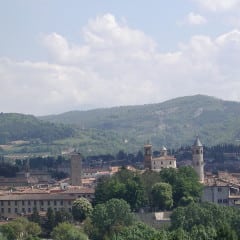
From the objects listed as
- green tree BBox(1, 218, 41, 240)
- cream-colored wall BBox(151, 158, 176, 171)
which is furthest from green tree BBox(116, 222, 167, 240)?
cream-colored wall BBox(151, 158, 176, 171)

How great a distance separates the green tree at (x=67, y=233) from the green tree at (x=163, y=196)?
1085 cm

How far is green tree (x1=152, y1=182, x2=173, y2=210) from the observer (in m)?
76.2

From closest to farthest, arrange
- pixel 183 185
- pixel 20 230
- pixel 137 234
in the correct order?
pixel 137 234 → pixel 20 230 → pixel 183 185

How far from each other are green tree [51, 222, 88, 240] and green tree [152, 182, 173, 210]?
10851mm

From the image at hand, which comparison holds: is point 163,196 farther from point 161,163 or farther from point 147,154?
point 161,163

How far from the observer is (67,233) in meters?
63.7

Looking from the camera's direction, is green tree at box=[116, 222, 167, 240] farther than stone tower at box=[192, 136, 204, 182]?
No

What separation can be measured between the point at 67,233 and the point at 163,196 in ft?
47.4

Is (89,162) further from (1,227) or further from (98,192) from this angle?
(1,227)

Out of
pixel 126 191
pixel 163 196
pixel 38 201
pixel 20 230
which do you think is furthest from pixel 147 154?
pixel 20 230

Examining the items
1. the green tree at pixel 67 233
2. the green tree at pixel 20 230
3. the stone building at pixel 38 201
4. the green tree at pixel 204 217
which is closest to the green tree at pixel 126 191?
the green tree at pixel 20 230

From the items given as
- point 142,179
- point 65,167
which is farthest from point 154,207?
point 65,167

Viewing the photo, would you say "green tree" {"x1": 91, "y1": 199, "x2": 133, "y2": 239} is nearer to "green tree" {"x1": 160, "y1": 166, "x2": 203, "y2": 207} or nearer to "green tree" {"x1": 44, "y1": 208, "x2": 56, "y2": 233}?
"green tree" {"x1": 44, "y1": 208, "x2": 56, "y2": 233}

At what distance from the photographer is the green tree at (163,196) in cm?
7625
